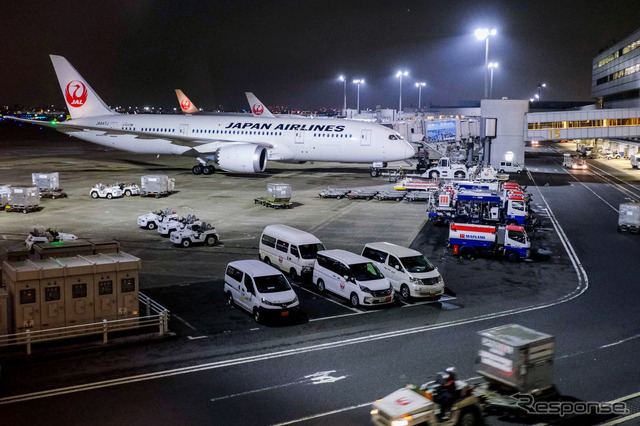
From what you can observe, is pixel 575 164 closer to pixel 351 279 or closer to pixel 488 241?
pixel 488 241

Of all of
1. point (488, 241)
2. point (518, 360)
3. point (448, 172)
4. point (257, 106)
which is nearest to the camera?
point (518, 360)

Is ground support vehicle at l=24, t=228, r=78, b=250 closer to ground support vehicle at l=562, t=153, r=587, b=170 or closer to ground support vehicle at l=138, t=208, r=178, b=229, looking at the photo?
ground support vehicle at l=138, t=208, r=178, b=229

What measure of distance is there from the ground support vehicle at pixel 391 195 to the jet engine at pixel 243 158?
13.3 meters

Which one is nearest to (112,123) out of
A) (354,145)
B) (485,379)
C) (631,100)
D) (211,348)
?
(354,145)

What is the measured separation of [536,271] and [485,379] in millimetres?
13990

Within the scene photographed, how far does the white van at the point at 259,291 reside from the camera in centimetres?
2066

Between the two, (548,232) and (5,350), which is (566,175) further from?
(5,350)

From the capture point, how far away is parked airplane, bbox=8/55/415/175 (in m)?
59.2

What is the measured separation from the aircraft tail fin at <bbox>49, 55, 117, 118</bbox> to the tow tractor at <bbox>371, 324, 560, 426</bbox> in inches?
2444

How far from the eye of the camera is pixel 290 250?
26.7m

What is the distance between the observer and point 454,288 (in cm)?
2552

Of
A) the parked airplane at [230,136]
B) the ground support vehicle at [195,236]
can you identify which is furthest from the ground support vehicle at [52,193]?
the ground support vehicle at [195,236]

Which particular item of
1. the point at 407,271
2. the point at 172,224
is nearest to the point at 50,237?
the point at 172,224

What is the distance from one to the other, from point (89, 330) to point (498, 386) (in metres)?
12.5
